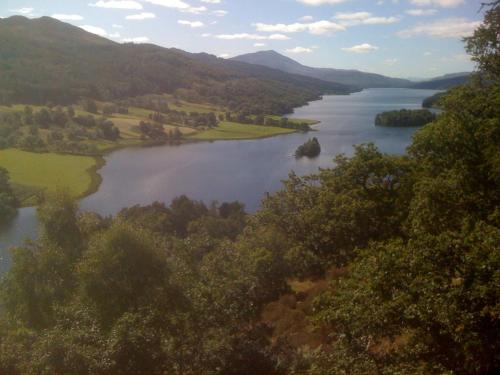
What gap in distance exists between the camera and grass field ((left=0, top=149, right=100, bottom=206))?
37938mm

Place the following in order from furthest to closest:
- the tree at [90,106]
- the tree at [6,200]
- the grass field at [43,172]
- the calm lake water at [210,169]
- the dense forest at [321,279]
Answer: the tree at [90,106] → the calm lake water at [210,169] → the grass field at [43,172] → the tree at [6,200] → the dense forest at [321,279]

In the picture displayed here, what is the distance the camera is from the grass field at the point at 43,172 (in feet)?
124

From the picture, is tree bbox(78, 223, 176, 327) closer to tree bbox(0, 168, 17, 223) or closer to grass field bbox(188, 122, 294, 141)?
tree bbox(0, 168, 17, 223)

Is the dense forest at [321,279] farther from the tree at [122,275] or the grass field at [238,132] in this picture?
the grass field at [238,132]

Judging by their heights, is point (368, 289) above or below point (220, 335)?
above

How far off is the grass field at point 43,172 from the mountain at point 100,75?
23.7m

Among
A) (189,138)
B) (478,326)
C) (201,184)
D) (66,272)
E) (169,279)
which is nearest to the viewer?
(478,326)

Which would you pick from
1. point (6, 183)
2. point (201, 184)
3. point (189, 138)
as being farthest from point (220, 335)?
point (189, 138)

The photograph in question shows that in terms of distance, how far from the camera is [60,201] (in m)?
10.3

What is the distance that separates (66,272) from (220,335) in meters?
4.51

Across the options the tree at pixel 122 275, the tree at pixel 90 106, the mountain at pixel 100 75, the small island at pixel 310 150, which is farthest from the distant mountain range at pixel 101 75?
the tree at pixel 122 275

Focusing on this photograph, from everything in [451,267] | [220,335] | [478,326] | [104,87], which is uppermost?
[104,87]

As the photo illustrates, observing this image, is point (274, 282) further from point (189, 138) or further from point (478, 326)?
point (189, 138)

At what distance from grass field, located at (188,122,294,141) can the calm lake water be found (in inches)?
145
